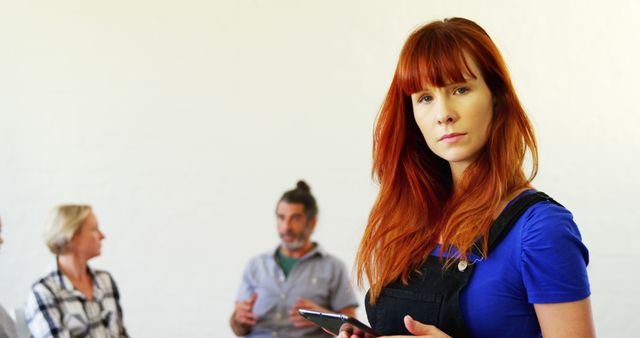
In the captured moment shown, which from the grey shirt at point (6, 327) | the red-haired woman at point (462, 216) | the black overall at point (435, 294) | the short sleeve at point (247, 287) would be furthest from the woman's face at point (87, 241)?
the black overall at point (435, 294)

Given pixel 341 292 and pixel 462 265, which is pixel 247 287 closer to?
pixel 341 292

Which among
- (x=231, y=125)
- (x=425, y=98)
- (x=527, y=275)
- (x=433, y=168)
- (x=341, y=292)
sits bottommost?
(x=341, y=292)

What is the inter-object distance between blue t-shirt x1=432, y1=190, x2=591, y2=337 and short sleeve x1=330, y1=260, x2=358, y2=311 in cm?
259

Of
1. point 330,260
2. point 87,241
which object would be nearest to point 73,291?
point 87,241

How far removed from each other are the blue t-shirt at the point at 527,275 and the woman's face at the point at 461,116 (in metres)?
0.13

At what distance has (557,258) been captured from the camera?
1102 mm

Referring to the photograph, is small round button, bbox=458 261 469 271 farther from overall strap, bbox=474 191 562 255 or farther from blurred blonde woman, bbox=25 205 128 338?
blurred blonde woman, bbox=25 205 128 338

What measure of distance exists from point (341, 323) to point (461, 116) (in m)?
0.38

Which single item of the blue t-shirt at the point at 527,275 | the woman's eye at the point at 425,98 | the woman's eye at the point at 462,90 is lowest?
the blue t-shirt at the point at 527,275

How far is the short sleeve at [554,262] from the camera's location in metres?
1.10

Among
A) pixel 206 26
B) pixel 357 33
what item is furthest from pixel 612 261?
pixel 206 26

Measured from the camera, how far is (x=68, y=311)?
373cm

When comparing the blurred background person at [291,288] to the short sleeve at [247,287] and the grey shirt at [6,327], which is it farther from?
the grey shirt at [6,327]

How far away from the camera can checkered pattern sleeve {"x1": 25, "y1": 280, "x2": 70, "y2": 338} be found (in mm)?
3627
